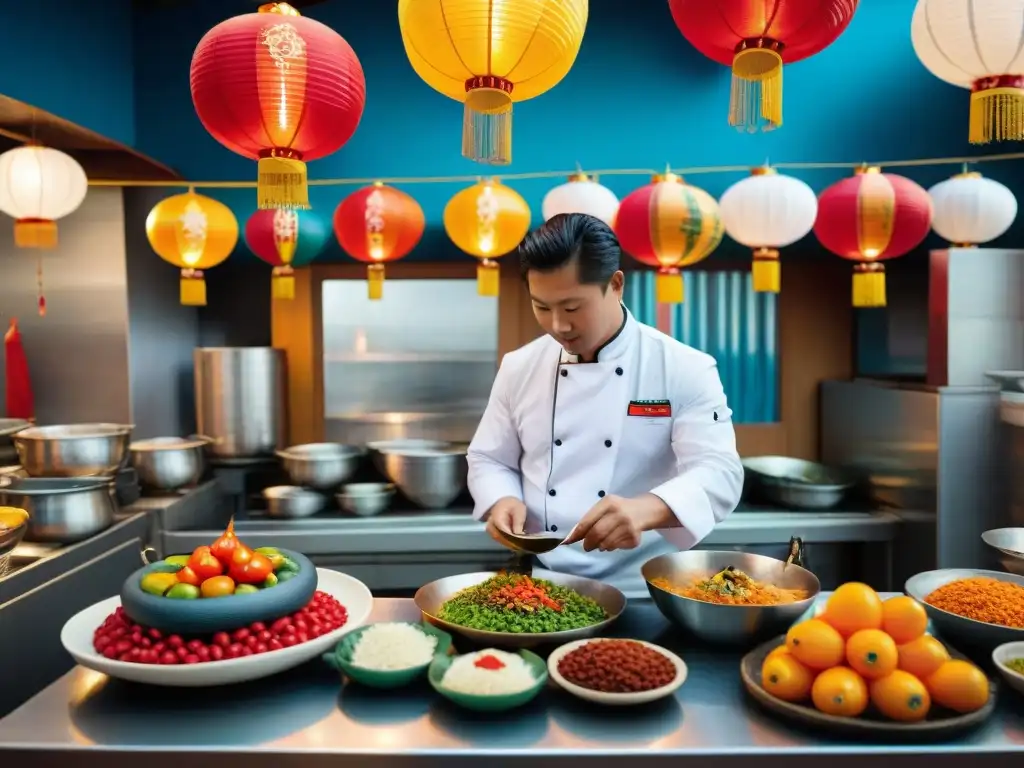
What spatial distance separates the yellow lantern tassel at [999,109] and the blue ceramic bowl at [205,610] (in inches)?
86.7

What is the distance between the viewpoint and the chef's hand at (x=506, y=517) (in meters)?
1.95

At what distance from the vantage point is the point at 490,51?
1.84 metres

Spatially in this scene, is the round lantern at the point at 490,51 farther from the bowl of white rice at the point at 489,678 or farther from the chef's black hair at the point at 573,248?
the bowl of white rice at the point at 489,678

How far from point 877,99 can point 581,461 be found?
3124mm

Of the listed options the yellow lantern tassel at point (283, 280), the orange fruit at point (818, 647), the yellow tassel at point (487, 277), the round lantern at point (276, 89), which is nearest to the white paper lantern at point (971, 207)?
the yellow tassel at point (487, 277)

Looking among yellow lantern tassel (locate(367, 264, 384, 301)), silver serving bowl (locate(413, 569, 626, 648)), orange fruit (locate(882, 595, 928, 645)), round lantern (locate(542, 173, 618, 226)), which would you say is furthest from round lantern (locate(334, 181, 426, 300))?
orange fruit (locate(882, 595, 928, 645))

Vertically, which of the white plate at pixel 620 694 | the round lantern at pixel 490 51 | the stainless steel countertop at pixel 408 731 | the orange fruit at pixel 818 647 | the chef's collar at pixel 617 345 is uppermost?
the round lantern at pixel 490 51

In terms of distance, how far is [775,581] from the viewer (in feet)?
5.82

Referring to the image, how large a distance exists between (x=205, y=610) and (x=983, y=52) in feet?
7.88

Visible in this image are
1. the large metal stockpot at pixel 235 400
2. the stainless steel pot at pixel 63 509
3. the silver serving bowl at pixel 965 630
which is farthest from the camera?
the large metal stockpot at pixel 235 400

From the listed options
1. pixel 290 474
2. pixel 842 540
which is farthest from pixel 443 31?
pixel 842 540

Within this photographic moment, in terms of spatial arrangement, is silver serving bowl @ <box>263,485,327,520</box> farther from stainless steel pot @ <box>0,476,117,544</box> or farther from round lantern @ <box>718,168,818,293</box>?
round lantern @ <box>718,168,818,293</box>

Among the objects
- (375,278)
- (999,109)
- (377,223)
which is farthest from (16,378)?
(999,109)

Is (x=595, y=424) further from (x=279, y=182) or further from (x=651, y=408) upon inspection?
(x=279, y=182)
